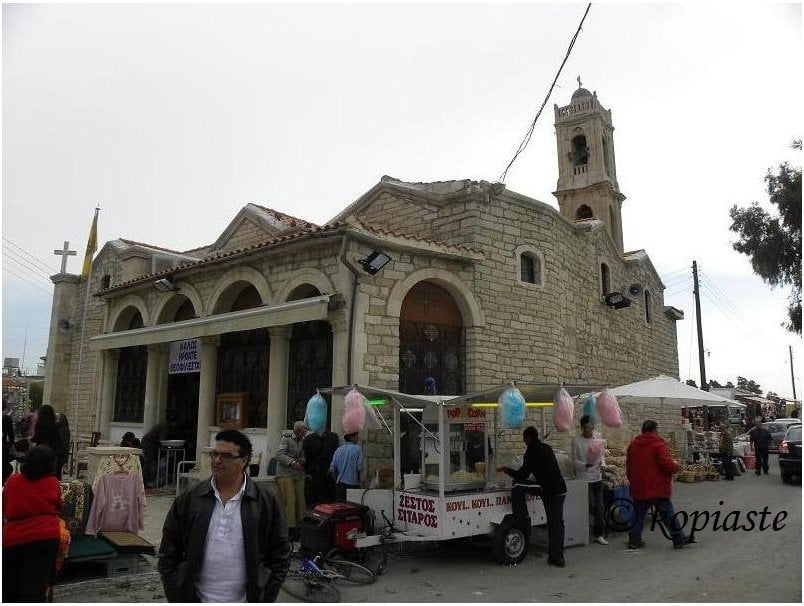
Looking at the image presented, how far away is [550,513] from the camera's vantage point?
6883 mm

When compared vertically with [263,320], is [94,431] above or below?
below

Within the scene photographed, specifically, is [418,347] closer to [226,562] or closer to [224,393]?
[224,393]

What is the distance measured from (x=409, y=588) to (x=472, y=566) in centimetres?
112

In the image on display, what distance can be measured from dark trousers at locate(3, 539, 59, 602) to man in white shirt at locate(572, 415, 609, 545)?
259 inches

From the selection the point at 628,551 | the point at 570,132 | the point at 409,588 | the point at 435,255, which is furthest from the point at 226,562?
the point at 570,132

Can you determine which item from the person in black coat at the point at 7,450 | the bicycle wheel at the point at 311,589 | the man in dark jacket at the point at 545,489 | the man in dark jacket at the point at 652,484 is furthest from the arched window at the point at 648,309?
the person in black coat at the point at 7,450

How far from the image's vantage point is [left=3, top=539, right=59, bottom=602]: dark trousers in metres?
4.07

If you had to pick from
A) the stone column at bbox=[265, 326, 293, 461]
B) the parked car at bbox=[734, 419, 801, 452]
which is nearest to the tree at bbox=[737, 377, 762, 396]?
the parked car at bbox=[734, 419, 801, 452]

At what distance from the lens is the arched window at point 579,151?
2398 centimetres

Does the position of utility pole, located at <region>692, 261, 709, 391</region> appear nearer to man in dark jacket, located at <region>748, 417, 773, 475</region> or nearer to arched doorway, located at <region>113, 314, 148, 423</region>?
man in dark jacket, located at <region>748, 417, 773, 475</region>

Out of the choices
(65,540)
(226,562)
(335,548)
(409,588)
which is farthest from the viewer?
(335,548)

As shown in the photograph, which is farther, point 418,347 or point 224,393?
point 224,393

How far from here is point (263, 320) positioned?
9781mm

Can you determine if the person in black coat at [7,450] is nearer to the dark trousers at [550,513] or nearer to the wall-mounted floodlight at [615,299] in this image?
the dark trousers at [550,513]
